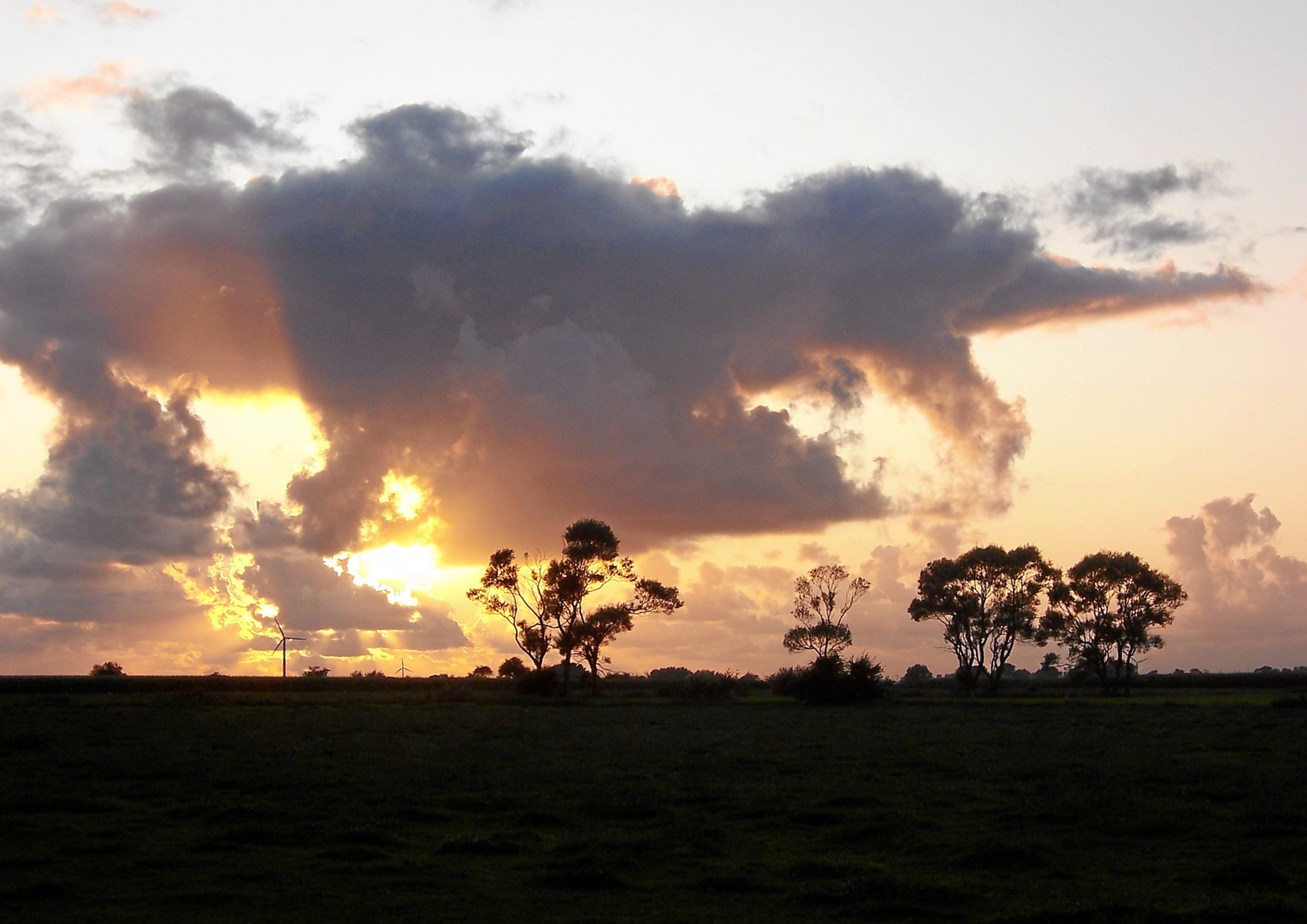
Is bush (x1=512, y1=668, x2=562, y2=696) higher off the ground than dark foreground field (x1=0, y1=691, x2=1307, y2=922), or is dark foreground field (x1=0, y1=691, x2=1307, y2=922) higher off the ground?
dark foreground field (x1=0, y1=691, x2=1307, y2=922)

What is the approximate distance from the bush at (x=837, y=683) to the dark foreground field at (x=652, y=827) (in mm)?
44340

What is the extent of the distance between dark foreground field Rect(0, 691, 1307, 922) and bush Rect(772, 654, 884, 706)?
44340 millimetres

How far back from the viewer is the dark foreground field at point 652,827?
1728cm

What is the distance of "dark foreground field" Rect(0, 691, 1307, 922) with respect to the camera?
1728 cm

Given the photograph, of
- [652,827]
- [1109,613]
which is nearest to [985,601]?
[1109,613]

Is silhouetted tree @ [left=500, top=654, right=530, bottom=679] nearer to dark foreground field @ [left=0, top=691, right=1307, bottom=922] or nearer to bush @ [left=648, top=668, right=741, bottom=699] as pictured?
bush @ [left=648, top=668, right=741, bottom=699]

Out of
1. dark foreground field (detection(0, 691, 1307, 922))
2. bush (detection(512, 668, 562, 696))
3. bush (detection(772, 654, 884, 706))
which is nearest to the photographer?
dark foreground field (detection(0, 691, 1307, 922))

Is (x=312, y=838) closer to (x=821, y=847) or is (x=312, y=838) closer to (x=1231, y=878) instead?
(x=821, y=847)

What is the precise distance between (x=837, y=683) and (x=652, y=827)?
233 ft

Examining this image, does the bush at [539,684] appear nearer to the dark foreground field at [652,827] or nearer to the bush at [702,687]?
the bush at [702,687]

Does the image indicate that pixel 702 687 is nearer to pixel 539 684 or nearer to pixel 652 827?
pixel 539 684

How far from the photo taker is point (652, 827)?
81.6ft

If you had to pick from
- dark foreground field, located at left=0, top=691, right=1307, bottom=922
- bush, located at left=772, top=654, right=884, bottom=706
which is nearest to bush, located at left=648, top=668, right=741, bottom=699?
bush, located at left=772, top=654, right=884, bottom=706

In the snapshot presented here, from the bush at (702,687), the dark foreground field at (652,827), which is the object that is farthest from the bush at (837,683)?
the dark foreground field at (652,827)
